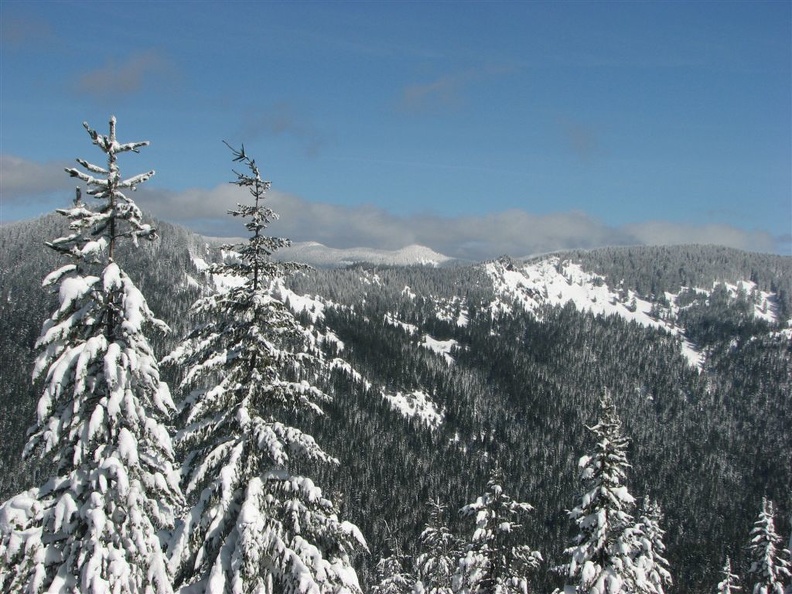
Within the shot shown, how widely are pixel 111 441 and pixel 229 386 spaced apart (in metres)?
2.92

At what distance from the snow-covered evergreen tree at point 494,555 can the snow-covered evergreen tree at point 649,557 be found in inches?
171

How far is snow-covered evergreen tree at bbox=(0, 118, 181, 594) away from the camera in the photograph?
40.4 ft

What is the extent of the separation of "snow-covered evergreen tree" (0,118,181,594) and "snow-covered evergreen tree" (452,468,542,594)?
15.8 metres

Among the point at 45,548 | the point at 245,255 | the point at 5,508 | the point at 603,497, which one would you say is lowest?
the point at 603,497

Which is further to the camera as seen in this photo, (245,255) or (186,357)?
(245,255)

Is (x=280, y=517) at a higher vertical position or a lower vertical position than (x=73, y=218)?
lower

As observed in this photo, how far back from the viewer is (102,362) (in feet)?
42.9

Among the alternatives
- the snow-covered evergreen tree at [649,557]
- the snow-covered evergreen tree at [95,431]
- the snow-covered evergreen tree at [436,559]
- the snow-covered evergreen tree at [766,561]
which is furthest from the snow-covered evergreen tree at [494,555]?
the snow-covered evergreen tree at [766,561]

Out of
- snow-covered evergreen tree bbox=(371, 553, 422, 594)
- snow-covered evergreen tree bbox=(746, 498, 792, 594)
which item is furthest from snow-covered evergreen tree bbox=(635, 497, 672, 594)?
snow-covered evergreen tree bbox=(371, 553, 422, 594)

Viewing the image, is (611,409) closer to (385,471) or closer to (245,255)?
(245,255)

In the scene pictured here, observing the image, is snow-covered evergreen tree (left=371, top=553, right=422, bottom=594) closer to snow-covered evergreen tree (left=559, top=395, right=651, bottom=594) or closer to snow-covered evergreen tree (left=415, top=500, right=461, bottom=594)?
snow-covered evergreen tree (left=415, top=500, right=461, bottom=594)

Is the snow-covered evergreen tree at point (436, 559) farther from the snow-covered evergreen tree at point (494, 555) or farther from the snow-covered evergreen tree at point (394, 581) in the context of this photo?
the snow-covered evergreen tree at point (394, 581)

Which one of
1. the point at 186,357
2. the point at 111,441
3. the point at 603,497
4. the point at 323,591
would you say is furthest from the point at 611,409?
the point at 111,441

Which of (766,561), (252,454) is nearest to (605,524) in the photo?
(252,454)
